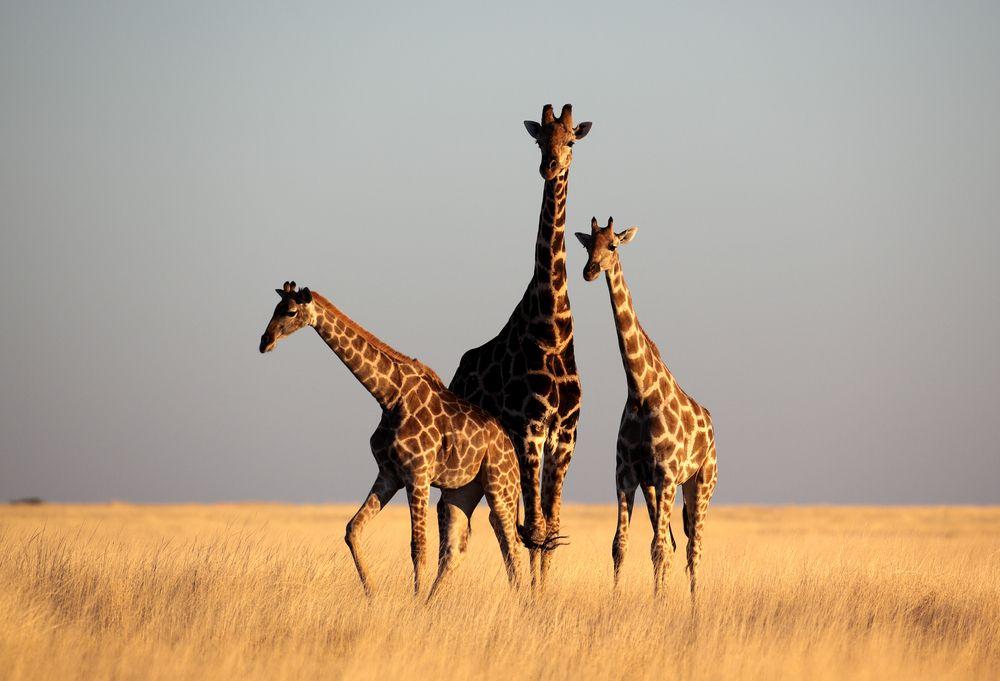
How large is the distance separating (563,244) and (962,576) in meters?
6.23

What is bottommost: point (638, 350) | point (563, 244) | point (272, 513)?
point (272, 513)

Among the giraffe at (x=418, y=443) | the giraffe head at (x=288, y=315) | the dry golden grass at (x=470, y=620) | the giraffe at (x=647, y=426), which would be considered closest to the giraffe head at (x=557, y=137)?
the giraffe at (x=647, y=426)

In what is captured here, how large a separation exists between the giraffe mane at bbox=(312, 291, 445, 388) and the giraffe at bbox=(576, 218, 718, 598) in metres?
1.86

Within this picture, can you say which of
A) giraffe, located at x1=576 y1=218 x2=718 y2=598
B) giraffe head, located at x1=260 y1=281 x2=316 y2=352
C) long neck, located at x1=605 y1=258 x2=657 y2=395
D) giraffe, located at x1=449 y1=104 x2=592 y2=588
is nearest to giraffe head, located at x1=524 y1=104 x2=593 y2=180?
giraffe, located at x1=449 y1=104 x2=592 y2=588

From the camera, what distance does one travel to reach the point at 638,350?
46.7 feet

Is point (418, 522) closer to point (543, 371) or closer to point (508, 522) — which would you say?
point (508, 522)

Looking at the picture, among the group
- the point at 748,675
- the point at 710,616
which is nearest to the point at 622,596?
the point at 710,616

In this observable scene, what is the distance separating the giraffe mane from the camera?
13.3 m

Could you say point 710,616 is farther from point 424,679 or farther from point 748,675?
point 424,679

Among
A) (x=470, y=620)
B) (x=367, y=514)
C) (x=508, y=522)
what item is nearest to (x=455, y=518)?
(x=508, y=522)

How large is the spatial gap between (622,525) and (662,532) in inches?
24.0

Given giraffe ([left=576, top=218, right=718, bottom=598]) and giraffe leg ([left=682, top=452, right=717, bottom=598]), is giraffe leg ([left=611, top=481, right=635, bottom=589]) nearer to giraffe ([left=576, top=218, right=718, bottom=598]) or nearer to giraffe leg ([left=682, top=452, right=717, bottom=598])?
giraffe ([left=576, top=218, right=718, bottom=598])

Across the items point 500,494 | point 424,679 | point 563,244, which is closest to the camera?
point 424,679

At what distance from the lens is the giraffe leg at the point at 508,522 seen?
1364cm
